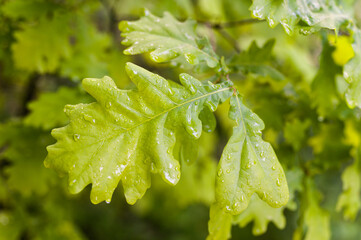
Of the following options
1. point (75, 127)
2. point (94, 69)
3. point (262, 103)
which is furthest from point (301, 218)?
point (94, 69)

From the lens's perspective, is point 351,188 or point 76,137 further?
point 351,188

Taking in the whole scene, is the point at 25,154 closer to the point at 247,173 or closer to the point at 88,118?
the point at 88,118

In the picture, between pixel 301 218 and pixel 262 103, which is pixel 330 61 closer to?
pixel 262 103

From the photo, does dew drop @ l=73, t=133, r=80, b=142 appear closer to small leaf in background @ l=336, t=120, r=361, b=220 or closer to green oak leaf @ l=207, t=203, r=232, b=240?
green oak leaf @ l=207, t=203, r=232, b=240

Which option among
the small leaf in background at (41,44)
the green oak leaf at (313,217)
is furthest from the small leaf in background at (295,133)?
the small leaf in background at (41,44)

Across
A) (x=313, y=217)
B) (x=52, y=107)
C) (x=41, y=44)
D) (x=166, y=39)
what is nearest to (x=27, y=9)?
(x=41, y=44)

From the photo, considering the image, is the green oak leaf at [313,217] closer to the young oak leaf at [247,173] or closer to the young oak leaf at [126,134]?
the young oak leaf at [247,173]
